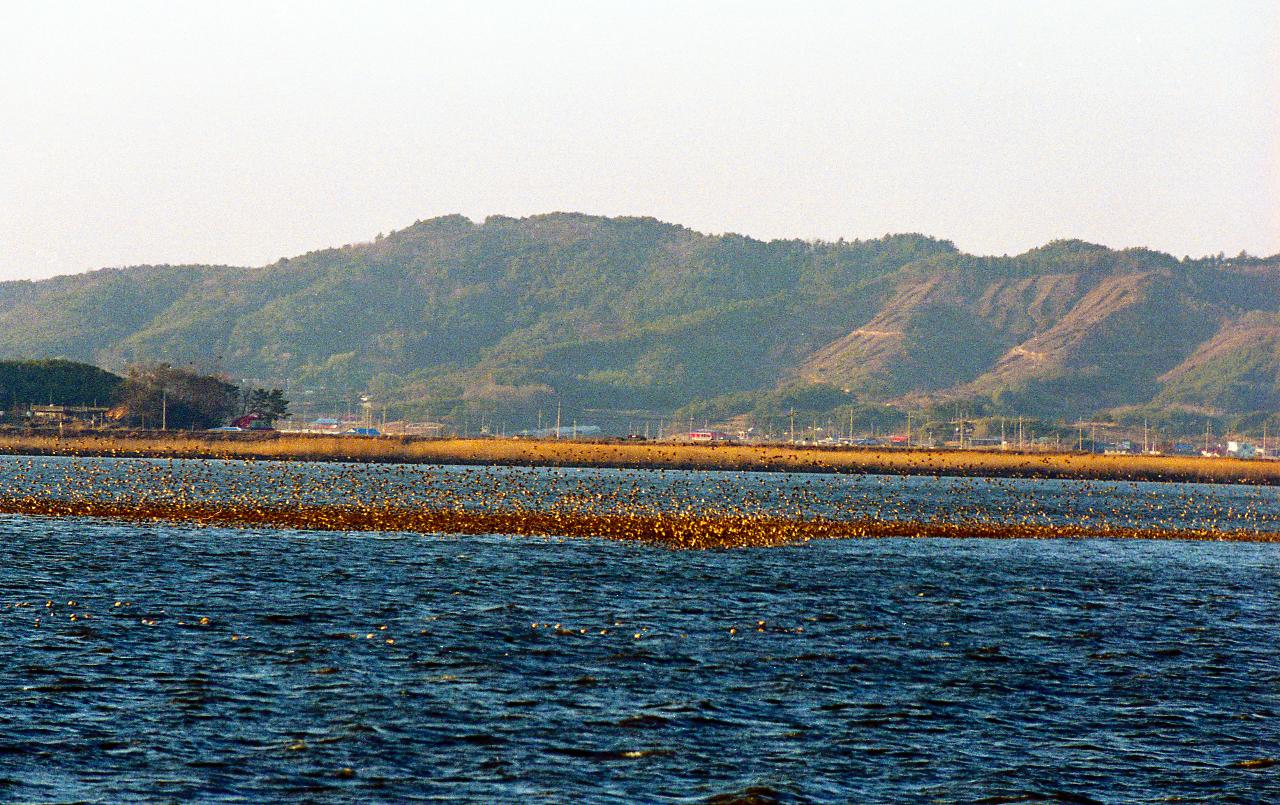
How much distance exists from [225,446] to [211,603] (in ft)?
477

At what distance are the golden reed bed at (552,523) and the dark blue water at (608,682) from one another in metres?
11.2

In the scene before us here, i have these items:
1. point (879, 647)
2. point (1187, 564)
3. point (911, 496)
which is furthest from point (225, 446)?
point (879, 647)

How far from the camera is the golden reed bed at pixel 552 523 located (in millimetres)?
66312

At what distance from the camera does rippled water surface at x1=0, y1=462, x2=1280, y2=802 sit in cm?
2495

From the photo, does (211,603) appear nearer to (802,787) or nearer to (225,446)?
(802,787)

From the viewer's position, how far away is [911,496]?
12638cm

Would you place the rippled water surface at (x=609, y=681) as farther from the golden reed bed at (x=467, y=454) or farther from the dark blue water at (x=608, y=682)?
the golden reed bed at (x=467, y=454)

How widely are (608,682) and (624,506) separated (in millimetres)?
57720

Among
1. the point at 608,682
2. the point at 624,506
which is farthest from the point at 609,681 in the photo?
the point at 624,506

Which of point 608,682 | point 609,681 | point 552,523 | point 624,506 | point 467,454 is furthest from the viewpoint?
point 467,454

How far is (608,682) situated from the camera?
105ft

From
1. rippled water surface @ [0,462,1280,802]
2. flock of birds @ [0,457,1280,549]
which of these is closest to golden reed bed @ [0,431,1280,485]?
flock of birds @ [0,457,1280,549]

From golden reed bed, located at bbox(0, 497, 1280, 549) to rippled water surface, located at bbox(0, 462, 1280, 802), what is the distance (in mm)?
10517

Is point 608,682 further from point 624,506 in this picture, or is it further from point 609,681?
point 624,506
